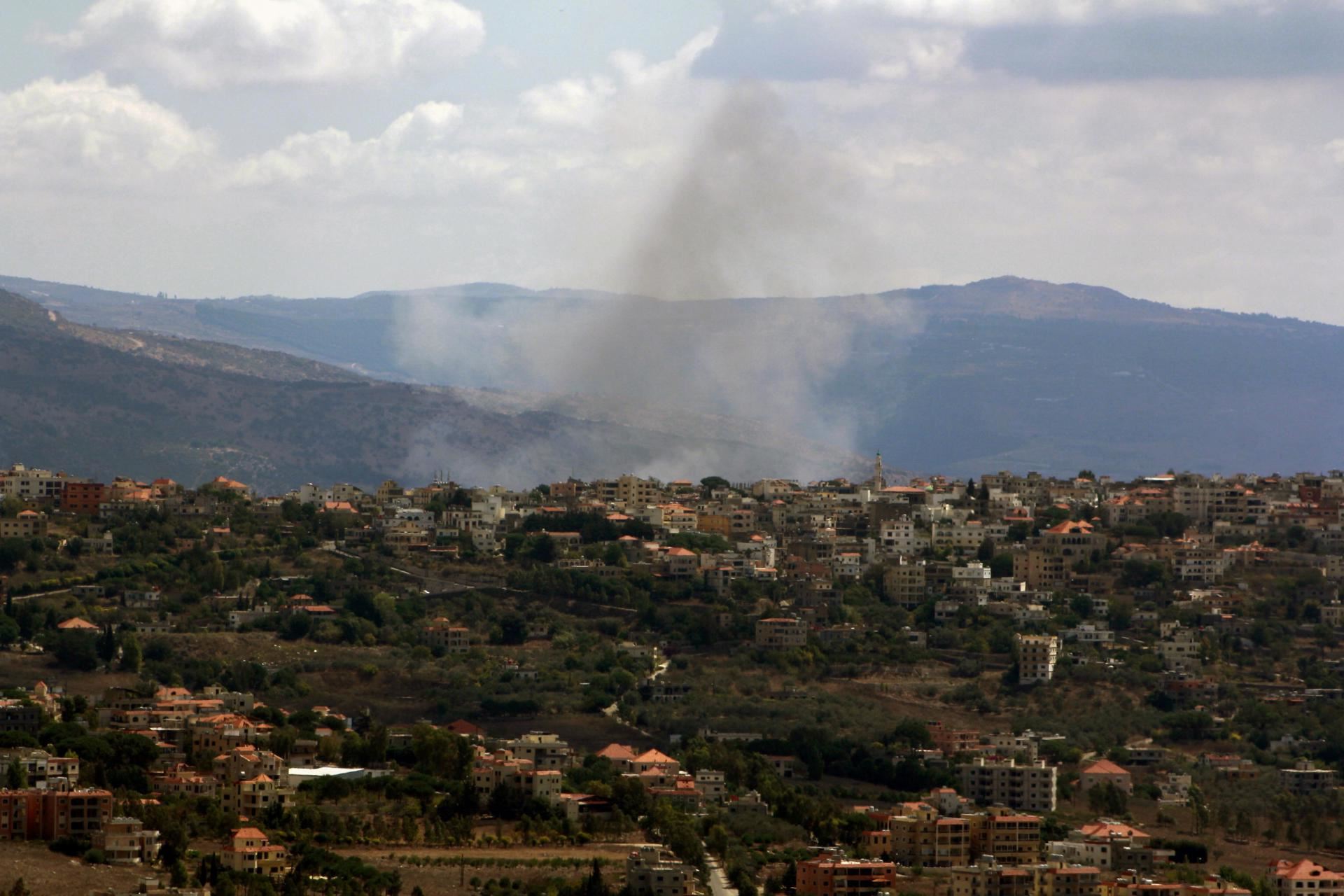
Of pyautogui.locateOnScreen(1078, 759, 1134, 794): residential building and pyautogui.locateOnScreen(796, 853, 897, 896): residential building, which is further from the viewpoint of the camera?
pyautogui.locateOnScreen(1078, 759, 1134, 794): residential building

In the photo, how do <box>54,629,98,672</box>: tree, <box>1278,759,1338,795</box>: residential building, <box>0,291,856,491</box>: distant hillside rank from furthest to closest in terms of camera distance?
<box>0,291,856,491</box>: distant hillside, <box>54,629,98,672</box>: tree, <box>1278,759,1338,795</box>: residential building

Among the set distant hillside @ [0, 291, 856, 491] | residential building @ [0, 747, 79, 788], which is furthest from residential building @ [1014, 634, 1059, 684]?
distant hillside @ [0, 291, 856, 491]

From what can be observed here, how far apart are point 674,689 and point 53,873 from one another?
25.5 metres

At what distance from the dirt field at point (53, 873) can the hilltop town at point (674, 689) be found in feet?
0.41

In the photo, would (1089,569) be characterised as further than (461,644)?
Yes

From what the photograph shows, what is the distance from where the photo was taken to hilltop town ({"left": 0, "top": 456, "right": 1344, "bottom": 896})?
56.5 metres

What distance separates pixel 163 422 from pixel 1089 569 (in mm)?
110776

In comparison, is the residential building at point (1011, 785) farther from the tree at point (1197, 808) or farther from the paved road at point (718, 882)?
the paved road at point (718, 882)

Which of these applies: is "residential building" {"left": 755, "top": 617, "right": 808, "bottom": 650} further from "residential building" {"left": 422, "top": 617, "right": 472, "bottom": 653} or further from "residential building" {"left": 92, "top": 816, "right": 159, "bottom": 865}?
"residential building" {"left": 92, "top": 816, "right": 159, "bottom": 865}

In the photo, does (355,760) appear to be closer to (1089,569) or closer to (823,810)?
(823,810)

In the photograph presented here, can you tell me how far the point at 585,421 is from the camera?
628ft

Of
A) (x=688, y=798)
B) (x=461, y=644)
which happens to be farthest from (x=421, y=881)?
(x=461, y=644)

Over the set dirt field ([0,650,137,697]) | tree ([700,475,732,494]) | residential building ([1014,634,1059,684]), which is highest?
tree ([700,475,732,494])

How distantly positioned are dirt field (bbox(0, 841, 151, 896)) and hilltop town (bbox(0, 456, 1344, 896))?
4.9 inches
